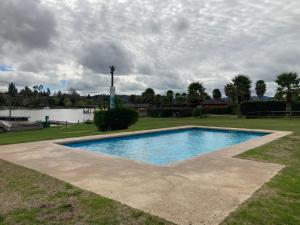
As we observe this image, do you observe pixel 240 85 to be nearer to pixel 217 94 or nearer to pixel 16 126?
pixel 16 126

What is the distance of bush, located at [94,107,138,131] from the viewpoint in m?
15.6

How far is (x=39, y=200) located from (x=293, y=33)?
16.6 meters

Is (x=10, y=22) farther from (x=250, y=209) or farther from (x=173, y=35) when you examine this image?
(x=250, y=209)

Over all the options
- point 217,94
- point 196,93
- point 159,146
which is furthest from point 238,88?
point 217,94

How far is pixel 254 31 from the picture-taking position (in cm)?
1468

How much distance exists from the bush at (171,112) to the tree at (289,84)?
474 inches

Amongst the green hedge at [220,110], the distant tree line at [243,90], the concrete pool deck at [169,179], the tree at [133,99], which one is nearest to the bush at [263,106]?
the distant tree line at [243,90]

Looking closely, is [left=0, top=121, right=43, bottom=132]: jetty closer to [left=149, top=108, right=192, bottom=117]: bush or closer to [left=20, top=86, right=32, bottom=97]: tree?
[left=149, top=108, right=192, bottom=117]: bush

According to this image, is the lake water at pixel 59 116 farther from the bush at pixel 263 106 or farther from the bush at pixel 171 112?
the bush at pixel 263 106

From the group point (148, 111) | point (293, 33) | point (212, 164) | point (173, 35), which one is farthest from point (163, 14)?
point (148, 111)

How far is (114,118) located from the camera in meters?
15.9

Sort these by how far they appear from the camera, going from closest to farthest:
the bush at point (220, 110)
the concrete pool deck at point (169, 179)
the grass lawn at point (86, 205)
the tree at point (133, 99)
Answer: the grass lawn at point (86, 205) → the concrete pool deck at point (169, 179) → the bush at point (220, 110) → the tree at point (133, 99)

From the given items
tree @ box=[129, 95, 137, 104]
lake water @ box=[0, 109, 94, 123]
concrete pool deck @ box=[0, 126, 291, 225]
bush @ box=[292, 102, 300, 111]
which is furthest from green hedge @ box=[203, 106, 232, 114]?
tree @ box=[129, 95, 137, 104]

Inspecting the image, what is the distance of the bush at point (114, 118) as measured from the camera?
1565 centimetres
